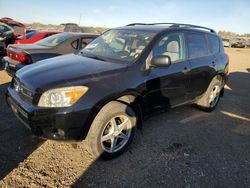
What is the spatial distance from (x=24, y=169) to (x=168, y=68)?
264 cm

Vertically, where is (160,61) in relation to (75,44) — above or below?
above

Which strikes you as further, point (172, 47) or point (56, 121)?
point (172, 47)

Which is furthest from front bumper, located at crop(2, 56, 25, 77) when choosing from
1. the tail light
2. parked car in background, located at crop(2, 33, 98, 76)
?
the tail light

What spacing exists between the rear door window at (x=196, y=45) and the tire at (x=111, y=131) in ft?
6.35

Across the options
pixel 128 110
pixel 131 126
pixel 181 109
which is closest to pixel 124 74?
pixel 128 110

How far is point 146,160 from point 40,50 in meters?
4.34

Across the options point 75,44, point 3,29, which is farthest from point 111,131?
point 3,29

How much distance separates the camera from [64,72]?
3252 millimetres

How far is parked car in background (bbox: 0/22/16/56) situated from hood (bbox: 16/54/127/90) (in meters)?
6.18

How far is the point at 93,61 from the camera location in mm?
3734

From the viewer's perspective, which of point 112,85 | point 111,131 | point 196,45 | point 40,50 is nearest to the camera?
point 112,85

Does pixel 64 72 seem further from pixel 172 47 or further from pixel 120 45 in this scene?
pixel 172 47

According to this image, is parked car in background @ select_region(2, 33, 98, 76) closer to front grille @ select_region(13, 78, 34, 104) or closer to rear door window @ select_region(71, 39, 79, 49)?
rear door window @ select_region(71, 39, 79, 49)

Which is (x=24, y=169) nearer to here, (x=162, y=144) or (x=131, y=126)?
(x=131, y=126)
